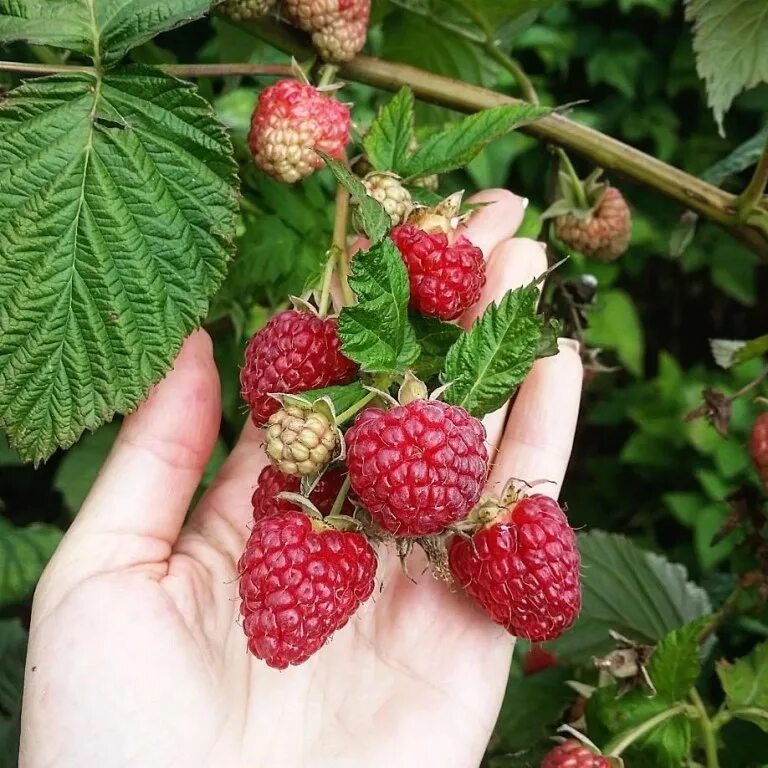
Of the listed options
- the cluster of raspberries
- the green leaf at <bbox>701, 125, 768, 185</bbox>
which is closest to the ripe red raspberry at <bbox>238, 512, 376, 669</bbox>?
the cluster of raspberries

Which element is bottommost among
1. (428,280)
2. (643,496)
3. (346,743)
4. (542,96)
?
(643,496)

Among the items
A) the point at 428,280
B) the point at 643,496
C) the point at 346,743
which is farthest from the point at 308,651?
the point at 643,496

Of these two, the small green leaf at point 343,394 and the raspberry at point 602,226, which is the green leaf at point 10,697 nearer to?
the small green leaf at point 343,394

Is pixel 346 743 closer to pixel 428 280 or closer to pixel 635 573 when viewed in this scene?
pixel 428 280

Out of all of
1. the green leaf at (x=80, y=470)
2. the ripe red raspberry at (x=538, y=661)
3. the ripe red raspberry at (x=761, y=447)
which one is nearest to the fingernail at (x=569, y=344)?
the ripe red raspberry at (x=761, y=447)

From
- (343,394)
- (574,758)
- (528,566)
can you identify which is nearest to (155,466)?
(343,394)
